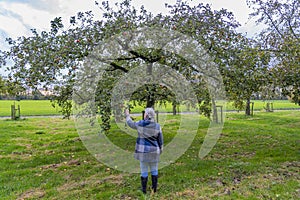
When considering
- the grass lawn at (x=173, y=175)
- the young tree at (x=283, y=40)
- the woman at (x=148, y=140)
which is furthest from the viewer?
the young tree at (x=283, y=40)

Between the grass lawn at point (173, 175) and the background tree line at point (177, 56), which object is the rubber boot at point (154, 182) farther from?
the background tree line at point (177, 56)

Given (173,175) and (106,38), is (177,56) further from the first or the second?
(173,175)

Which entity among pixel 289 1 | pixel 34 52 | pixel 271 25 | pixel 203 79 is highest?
pixel 289 1

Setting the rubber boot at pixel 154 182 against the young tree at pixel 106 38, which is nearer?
the rubber boot at pixel 154 182

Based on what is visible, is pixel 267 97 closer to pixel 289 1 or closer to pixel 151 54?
pixel 289 1

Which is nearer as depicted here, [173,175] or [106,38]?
[173,175]

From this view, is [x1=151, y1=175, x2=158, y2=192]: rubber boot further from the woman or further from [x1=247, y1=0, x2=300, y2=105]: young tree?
[x1=247, y1=0, x2=300, y2=105]: young tree

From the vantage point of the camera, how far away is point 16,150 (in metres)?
9.27

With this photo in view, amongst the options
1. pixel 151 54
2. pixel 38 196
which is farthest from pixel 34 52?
pixel 38 196

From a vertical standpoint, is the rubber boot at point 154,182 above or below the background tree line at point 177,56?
below

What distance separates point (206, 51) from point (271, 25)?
3.21 m

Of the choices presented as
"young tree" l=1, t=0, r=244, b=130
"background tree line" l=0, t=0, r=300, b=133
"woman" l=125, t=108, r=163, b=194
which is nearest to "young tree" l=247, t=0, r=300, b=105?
"background tree line" l=0, t=0, r=300, b=133

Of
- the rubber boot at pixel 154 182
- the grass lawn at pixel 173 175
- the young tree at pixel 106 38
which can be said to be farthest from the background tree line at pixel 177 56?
the rubber boot at pixel 154 182

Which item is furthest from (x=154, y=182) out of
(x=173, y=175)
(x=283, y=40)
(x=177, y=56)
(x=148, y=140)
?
(x=283, y=40)
